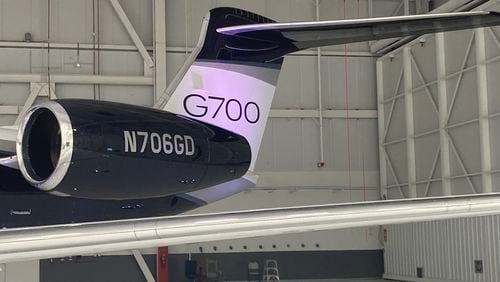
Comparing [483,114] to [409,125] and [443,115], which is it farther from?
[409,125]

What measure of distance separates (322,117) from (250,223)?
15258 millimetres

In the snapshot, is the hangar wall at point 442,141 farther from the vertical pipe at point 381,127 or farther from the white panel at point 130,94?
the white panel at point 130,94

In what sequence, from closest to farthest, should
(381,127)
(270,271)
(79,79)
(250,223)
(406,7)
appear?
(250,223)
(79,79)
(270,271)
(406,7)
(381,127)

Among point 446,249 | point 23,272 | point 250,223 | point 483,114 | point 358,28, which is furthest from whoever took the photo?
point 23,272

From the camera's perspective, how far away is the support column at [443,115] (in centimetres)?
1478

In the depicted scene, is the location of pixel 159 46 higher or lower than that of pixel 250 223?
higher

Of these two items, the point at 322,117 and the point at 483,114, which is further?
the point at 322,117

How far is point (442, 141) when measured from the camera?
1488cm

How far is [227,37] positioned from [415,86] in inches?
397

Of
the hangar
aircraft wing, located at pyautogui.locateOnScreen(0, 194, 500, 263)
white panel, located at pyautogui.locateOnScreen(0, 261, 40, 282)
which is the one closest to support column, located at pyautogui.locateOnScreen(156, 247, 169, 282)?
the hangar

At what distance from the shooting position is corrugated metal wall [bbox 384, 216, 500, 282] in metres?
13.1

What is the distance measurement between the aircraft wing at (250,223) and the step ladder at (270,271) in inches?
565

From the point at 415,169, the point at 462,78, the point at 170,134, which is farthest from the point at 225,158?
the point at 415,169

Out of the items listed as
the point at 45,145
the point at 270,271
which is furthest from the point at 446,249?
the point at 45,145
